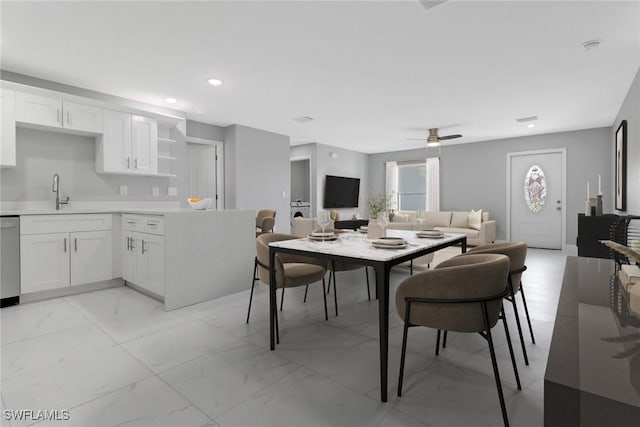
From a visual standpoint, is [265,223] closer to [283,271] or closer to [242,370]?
[283,271]

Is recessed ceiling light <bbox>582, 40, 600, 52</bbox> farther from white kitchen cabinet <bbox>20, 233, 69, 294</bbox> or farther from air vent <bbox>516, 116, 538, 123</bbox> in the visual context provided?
white kitchen cabinet <bbox>20, 233, 69, 294</bbox>

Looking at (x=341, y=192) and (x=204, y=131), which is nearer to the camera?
(x=204, y=131)

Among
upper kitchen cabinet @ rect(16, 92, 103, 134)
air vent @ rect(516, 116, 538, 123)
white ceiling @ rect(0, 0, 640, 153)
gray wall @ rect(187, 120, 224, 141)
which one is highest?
air vent @ rect(516, 116, 538, 123)

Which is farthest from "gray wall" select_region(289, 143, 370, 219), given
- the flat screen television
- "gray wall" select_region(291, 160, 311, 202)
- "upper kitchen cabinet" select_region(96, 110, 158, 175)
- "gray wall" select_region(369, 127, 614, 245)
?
"upper kitchen cabinet" select_region(96, 110, 158, 175)

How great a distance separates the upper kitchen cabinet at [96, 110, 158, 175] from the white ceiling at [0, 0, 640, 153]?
14.2 inches

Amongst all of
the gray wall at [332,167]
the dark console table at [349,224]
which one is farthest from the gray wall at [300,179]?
the dark console table at [349,224]

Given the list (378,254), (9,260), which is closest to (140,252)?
(9,260)

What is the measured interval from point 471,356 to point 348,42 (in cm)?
272

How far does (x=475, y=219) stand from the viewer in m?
7.06

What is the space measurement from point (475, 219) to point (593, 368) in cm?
718

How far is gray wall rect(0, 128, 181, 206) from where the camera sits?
→ 11.9 ft

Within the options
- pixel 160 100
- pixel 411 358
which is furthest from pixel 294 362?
pixel 160 100

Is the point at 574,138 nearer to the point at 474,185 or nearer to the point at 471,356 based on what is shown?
the point at 474,185

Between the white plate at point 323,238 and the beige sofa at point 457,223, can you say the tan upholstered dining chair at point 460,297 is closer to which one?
the white plate at point 323,238
